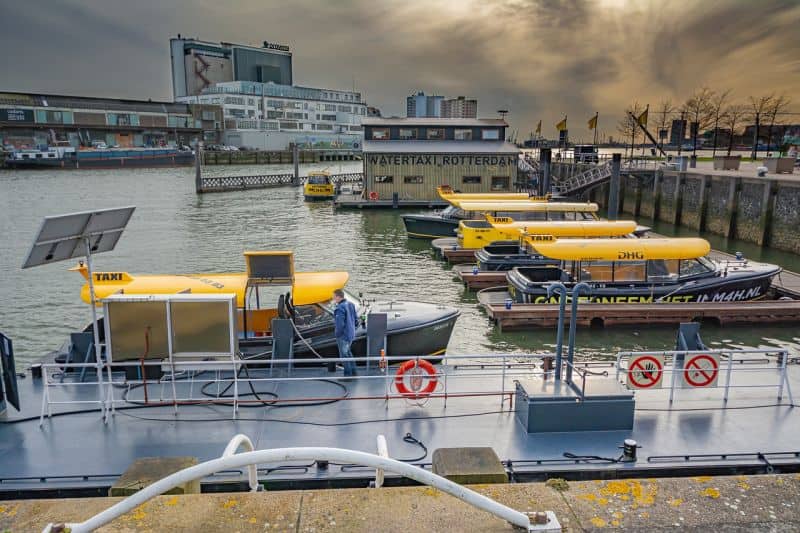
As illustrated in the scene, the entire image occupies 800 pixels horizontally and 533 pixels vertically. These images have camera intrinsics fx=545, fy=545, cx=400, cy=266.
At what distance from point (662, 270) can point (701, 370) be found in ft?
32.5

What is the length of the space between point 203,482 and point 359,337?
17.2 ft

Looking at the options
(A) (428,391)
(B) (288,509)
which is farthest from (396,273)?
(B) (288,509)

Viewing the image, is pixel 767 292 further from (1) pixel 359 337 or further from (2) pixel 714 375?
(1) pixel 359 337

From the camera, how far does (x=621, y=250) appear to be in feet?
54.0

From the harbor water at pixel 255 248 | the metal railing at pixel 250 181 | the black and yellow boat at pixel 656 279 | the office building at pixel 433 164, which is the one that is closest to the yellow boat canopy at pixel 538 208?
the harbor water at pixel 255 248

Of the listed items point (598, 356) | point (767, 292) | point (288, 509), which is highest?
point (288, 509)

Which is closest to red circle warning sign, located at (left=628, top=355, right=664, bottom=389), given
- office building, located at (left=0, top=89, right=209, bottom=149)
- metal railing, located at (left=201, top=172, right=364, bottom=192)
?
metal railing, located at (left=201, top=172, right=364, bottom=192)

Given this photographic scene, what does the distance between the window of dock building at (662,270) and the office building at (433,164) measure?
2869cm

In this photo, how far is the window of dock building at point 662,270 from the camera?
17.6 meters

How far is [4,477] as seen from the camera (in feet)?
22.5

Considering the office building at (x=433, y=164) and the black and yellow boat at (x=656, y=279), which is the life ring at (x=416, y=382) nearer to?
the black and yellow boat at (x=656, y=279)

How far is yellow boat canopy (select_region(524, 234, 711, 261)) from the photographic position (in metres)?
16.4

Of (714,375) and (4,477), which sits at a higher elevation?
(714,375)

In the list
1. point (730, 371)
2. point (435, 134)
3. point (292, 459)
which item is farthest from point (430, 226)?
point (292, 459)
